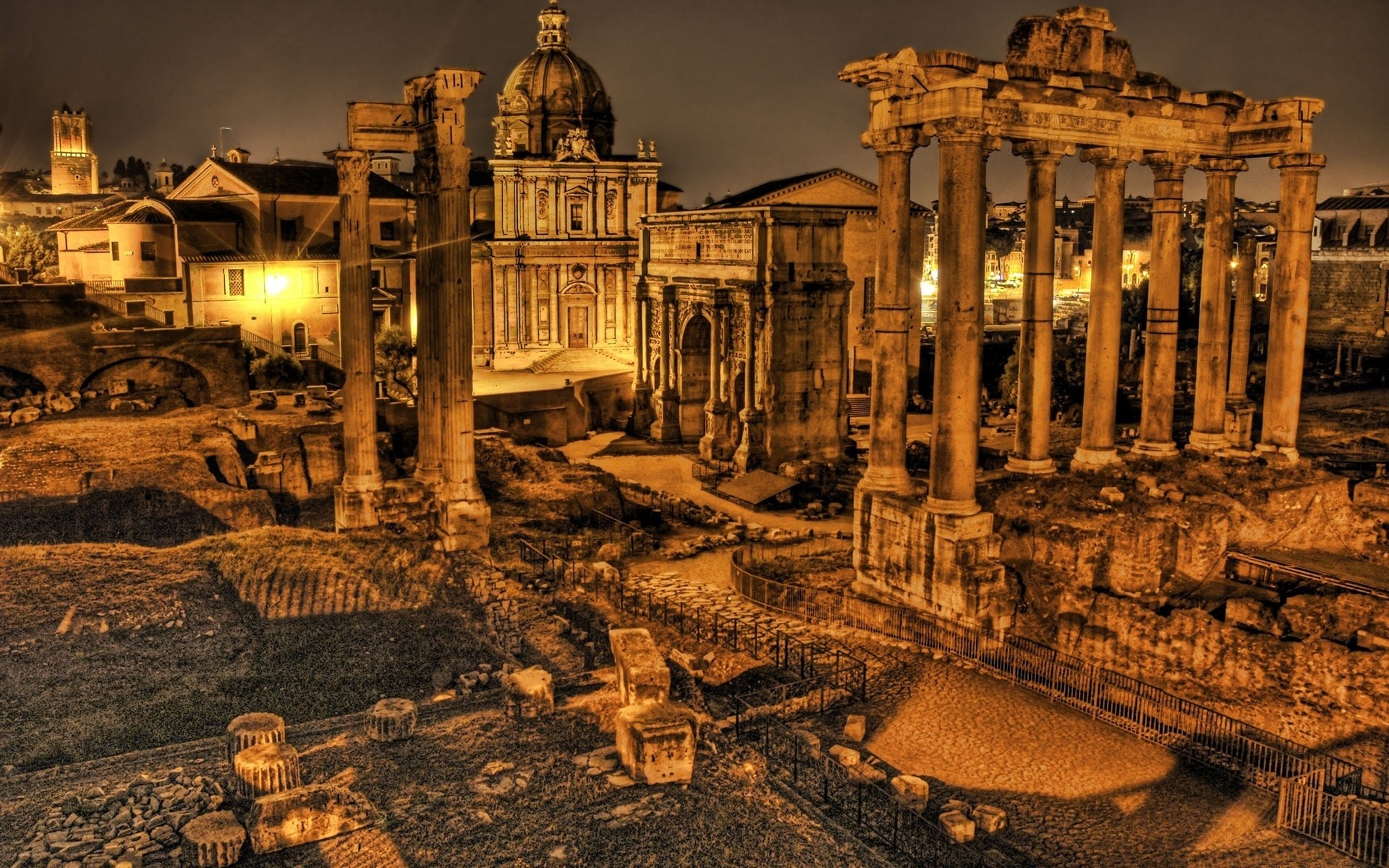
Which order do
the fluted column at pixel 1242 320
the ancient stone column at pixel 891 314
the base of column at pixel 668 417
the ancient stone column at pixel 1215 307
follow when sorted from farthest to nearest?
1. the base of column at pixel 668 417
2. the fluted column at pixel 1242 320
3. the ancient stone column at pixel 1215 307
4. the ancient stone column at pixel 891 314

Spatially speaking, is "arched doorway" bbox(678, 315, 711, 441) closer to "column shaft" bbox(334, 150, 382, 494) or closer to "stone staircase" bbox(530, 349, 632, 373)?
"stone staircase" bbox(530, 349, 632, 373)

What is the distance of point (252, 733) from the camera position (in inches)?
598

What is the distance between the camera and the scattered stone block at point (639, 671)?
16.9 metres

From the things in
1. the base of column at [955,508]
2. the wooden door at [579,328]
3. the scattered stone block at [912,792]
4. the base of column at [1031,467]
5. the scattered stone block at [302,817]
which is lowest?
the scattered stone block at [912,792]

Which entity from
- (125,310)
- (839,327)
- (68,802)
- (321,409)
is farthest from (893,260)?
(125,310)

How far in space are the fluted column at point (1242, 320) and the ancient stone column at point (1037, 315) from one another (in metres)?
8.06

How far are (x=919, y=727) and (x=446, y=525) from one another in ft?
33.0

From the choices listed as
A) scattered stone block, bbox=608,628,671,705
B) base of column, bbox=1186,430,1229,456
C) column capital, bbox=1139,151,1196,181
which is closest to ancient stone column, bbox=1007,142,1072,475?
column capital, bbox=1139,151,1196,181

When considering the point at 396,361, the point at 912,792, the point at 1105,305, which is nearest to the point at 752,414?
the point at 1105,305

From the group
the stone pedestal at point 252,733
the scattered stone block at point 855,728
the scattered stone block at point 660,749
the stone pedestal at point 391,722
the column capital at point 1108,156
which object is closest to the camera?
the scattered stone block at point 660,749

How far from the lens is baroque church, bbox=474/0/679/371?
175 feet

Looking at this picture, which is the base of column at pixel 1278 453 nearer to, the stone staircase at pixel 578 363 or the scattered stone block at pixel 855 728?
the scattered stone block at pixel 855 728

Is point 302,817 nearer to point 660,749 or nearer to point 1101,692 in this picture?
point 660,749

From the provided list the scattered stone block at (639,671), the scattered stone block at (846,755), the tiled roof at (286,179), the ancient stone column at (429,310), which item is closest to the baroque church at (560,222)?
the tiled roof at (286,179)
